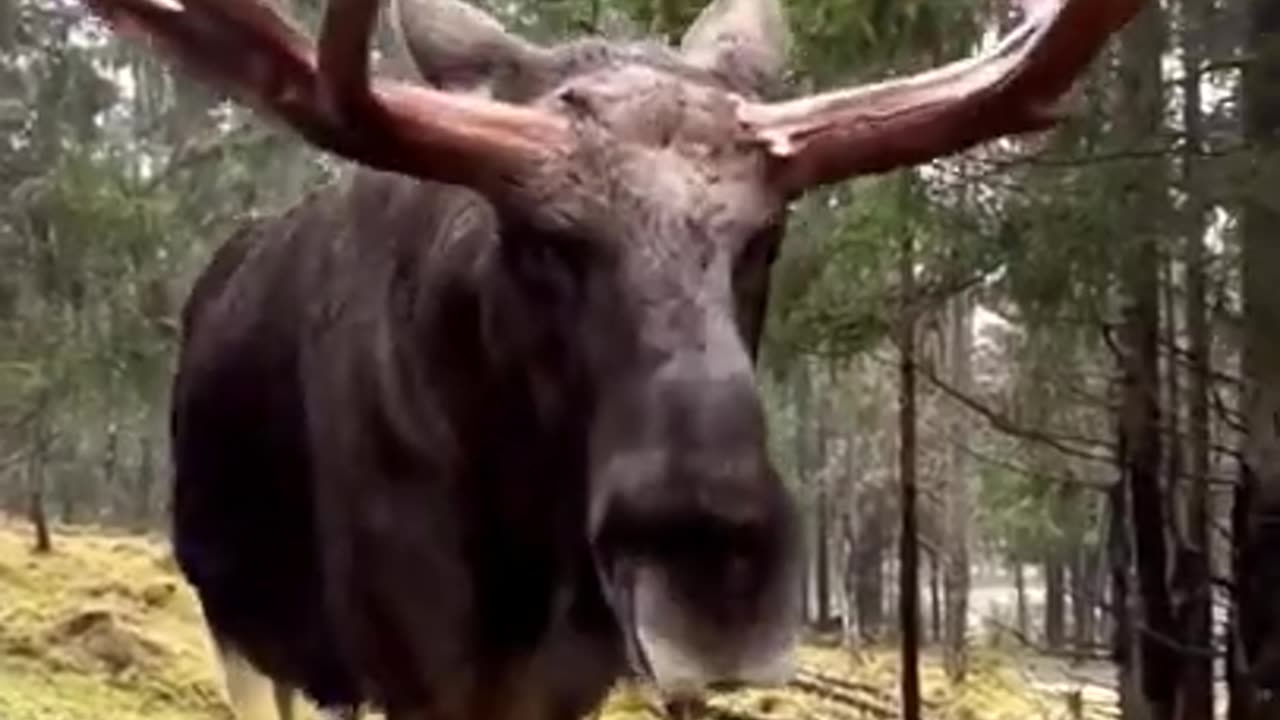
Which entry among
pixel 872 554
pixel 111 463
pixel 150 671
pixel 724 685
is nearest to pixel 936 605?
pixel 872 554

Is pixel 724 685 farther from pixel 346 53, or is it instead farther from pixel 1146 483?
pixel 1146 483

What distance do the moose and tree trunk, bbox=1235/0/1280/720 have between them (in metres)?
3.16

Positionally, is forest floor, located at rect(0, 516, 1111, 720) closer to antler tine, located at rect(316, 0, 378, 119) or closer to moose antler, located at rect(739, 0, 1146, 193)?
moose antler, located at rect(739, 0, 1146, 193)

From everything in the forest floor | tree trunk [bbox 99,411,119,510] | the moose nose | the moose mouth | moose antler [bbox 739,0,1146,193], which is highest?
tree trunk [bbox 99,411,119,510]

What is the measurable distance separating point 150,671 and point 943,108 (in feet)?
41.4

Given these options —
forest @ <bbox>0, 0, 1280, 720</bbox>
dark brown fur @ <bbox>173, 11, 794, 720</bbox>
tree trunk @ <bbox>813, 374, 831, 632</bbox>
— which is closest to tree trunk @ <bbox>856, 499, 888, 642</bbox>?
tree trunk @ <bbox>813, 374, 831, 632</bbox>

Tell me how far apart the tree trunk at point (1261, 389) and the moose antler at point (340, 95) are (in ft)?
12.2

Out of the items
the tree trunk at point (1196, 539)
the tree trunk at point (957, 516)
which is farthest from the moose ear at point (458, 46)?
the tree trunk at point (957, 516)

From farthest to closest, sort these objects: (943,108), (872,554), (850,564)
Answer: (850,564) → (872,554) → (943,108)

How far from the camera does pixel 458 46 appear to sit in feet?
12.5

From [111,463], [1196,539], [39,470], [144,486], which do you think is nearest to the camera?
[1196,539]

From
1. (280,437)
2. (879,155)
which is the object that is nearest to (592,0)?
(280,437)

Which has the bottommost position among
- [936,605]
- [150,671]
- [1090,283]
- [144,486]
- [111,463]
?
[150,671]

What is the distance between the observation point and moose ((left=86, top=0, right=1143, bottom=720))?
310cm
